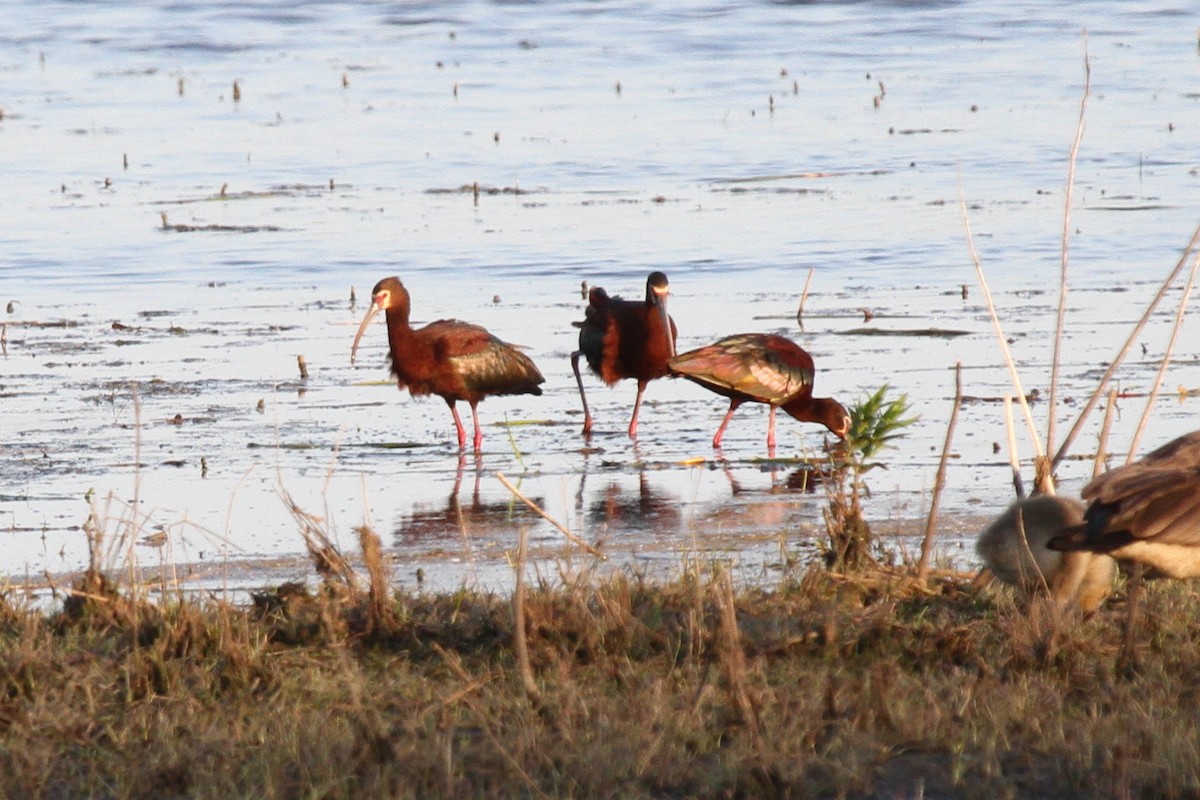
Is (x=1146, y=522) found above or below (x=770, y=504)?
above

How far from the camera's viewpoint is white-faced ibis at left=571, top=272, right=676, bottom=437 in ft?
36.9

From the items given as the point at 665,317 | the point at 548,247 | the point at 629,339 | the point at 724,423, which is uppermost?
the point at 548,247

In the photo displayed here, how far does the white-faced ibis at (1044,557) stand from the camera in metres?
5.79

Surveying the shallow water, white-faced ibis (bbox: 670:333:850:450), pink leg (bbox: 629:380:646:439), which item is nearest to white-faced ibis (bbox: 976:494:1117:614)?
the shallow water

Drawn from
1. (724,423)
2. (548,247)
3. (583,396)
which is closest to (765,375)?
(724,423)

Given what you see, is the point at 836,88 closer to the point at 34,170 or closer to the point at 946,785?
the point at 34,170

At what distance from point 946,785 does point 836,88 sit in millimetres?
22803

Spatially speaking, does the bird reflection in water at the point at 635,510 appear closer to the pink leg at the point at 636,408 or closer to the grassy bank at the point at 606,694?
the pink leg at the point at 636,408

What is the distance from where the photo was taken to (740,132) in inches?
904

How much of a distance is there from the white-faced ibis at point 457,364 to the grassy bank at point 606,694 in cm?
477

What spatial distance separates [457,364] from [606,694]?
594 cm

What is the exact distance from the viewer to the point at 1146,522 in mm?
5328

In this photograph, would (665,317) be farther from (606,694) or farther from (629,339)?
(606,694)

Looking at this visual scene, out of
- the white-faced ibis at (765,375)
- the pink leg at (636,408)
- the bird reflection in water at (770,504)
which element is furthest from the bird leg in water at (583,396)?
the bird reflection in water at (770,504)
